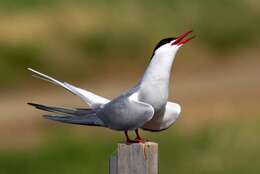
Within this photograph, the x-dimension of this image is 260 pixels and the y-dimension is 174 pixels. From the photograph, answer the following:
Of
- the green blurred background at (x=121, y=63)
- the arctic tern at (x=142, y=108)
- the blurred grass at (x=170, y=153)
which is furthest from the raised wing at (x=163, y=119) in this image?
the green blurred background at (x=121, y=63)

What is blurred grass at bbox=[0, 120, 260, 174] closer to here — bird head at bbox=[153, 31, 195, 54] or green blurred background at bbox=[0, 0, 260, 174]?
green blurred background at bbox=[0, 0, 260, 174]

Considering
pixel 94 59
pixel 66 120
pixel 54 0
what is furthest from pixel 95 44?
Result: pixel 66 120

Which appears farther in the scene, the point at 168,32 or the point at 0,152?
the point at 168,32

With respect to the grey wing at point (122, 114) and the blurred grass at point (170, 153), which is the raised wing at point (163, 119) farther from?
the blurred grass at point (170, 153)

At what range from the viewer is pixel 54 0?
1308 centimetres

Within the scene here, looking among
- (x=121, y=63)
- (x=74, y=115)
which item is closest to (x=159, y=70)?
(x=74, y=115)

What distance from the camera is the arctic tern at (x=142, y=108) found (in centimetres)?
361

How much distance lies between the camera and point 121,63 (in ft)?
41.0

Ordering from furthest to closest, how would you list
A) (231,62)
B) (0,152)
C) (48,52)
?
1. (231,62)
2. (48,52)
3. (0,152)

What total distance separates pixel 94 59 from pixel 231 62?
4.98ft

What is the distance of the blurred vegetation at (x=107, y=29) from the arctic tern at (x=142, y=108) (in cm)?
772

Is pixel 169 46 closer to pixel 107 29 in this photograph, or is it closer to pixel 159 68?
pixel 159 68

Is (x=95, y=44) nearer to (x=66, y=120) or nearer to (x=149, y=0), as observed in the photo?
(x=149, y=0)

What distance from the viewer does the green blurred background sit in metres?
8.52
